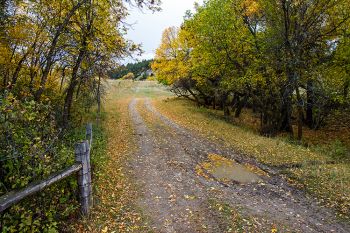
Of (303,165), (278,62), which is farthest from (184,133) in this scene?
(303,165)

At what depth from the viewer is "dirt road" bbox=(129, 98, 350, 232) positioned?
315 inches

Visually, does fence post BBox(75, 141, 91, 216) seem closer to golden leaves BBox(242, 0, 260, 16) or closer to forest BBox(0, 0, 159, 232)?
forest BBox(0, 0, 159, 232)

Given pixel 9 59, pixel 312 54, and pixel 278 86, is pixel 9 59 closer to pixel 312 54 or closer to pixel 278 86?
pixel 278 86

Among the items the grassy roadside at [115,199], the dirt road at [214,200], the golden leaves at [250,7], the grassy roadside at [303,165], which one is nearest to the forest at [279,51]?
the golden leaves at [250,7]

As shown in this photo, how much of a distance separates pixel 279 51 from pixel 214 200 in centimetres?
1432

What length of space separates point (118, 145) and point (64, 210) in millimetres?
8940

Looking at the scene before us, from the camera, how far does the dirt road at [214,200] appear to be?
8.01 meters

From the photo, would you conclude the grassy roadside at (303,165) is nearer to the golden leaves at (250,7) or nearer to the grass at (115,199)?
the grass at (115,199)

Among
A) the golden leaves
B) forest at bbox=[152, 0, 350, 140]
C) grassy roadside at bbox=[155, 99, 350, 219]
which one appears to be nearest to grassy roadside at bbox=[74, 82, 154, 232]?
grassy roadside at bbox=[155, 99, 350, 219]

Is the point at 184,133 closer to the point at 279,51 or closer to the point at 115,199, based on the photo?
the point at 279,51

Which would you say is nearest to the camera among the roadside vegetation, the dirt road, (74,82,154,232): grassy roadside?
(74,82,154,232): grassy roadside

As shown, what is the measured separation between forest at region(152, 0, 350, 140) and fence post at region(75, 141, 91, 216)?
50.1 ft

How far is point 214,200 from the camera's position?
9336mm

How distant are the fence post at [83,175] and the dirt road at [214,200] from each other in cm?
165
